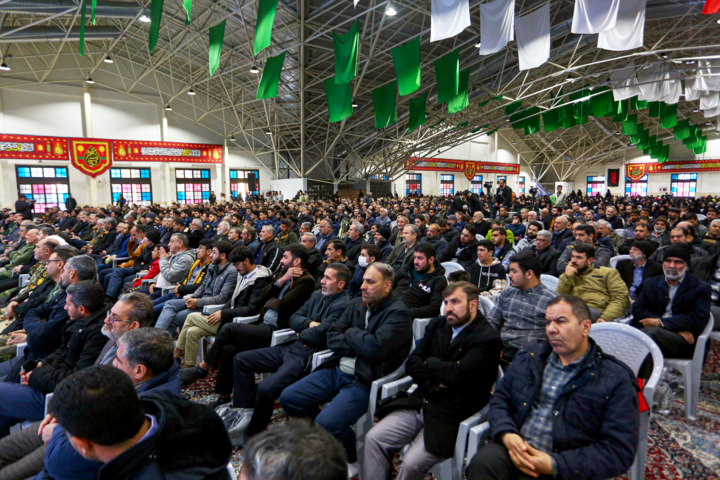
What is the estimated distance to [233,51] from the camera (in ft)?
46.1

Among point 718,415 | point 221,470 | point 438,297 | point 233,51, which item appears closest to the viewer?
point 221,470

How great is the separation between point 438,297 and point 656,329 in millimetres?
1473

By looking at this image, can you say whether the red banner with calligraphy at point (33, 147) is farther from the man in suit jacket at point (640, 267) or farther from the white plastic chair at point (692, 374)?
the white plastic chair at point (692, 374)

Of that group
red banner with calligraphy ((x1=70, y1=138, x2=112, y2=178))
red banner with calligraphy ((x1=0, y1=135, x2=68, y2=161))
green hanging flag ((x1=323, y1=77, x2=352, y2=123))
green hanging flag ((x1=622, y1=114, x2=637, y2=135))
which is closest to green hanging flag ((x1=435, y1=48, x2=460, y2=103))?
green hanging flag ((x1=323, y1=77, x2=352, y2=123))

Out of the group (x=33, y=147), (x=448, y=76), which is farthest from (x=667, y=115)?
(x=33, y=147)

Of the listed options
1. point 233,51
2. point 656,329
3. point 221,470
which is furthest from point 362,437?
point 233,51

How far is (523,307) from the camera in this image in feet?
8.21

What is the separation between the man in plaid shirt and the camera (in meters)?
2.43

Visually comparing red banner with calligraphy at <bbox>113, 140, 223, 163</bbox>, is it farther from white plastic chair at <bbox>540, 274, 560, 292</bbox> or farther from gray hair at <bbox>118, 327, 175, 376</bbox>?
white plastic chair at <bbox>540, 274, 560, 292</bbox>

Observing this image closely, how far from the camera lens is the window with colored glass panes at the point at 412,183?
2700 cm

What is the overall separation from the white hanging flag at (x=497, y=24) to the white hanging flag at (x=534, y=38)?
656 mm

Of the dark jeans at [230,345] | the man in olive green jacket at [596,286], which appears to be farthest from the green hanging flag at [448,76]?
the dark jeans at [230,345]

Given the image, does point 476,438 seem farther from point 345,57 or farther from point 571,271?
point 345,57

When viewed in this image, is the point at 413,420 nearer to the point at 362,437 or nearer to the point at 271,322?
the point at 362,437
